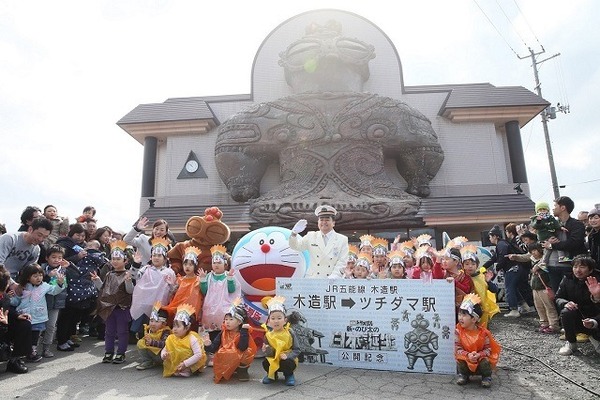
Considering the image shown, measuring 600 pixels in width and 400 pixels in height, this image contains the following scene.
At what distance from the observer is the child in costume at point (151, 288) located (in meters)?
4.59

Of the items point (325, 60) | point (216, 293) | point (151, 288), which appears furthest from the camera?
point (325, 60)

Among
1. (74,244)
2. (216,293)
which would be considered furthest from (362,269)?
(74,244)

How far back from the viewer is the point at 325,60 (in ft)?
44.2

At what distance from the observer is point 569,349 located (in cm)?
446

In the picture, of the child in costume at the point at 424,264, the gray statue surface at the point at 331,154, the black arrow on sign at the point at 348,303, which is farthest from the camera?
the gray statue surface at the point at 331,154

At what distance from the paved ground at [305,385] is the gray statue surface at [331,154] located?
7398mm

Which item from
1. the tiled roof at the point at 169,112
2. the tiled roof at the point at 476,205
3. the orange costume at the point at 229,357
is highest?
the tiled roof at the point at 169,112

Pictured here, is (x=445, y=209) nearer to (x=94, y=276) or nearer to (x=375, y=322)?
(x=375, y=322)

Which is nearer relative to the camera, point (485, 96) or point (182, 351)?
point (182, 351)

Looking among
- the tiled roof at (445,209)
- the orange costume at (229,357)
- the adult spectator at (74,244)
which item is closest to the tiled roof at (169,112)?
the tiled roof at (445,209)

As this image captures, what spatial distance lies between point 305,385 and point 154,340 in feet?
5.69

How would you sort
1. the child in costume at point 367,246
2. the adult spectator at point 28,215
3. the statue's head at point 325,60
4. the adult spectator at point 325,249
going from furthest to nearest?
1. the statue's head at point 325,60
2. the child in costume at point 367,246
3. the adult spectator at point 28,215
4. the adult spectator at point 325,249

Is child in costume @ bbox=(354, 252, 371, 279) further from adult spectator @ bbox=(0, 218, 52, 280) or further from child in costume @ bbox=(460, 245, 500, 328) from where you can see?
adult spectator @ bbox=(0, 218, 52, 280)

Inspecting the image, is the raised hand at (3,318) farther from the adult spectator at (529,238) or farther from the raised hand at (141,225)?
the adult spectator at (529,238)
